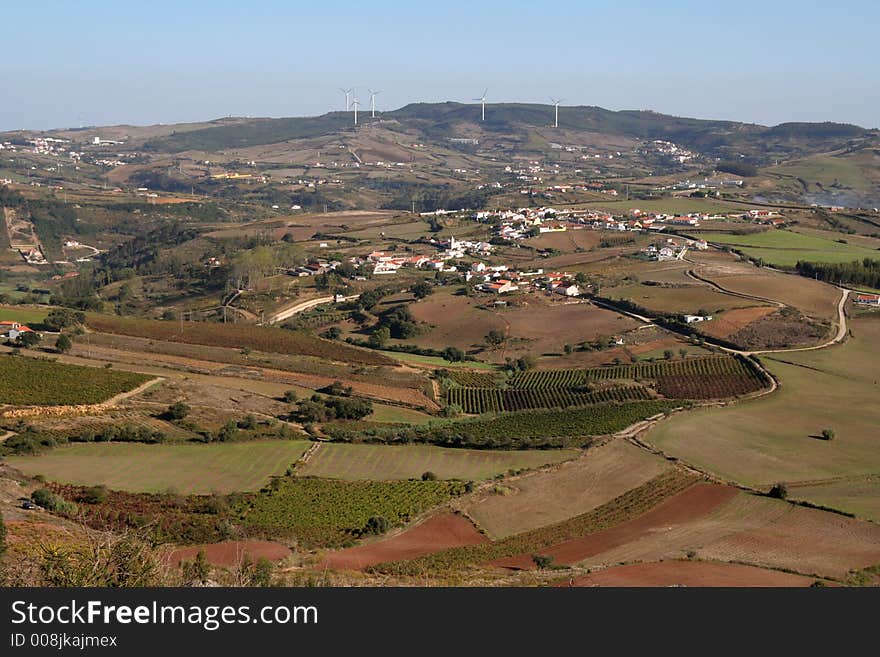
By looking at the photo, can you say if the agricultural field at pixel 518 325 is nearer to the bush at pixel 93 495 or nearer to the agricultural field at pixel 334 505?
the agricultural field at pixel 334 505

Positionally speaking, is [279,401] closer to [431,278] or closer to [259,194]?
[431,278]

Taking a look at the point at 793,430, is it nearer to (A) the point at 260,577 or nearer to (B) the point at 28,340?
(A) the point at 260,577

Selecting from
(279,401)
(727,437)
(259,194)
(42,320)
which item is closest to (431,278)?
(42,320)

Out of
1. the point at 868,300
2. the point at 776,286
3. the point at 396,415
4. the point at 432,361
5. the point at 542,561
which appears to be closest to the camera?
the point at 542,561

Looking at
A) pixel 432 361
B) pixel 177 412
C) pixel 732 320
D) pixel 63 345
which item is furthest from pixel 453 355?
pixel 177 412

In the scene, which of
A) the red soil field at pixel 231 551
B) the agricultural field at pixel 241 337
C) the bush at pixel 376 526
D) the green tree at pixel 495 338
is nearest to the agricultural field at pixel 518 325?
the green tree at pixel 495 338

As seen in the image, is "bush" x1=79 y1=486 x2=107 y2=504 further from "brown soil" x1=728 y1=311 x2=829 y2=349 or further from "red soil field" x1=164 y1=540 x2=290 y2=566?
"brown soil" x1=728 y1=311 x2=829 y2=349

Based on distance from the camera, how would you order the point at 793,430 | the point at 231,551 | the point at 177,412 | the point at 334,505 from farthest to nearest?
the point at 793,430
the point at 177,412
the point at 334,505
the point at 231,551
